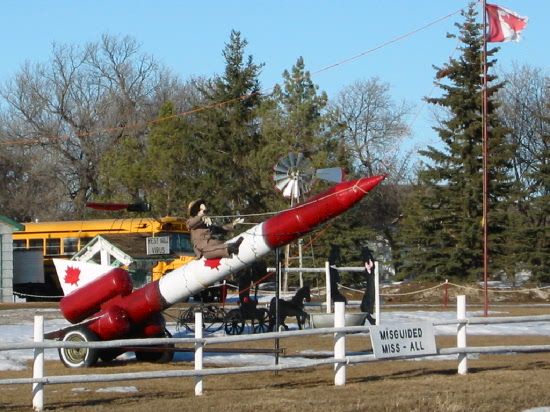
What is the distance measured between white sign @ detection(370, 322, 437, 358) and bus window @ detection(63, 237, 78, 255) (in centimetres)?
2992

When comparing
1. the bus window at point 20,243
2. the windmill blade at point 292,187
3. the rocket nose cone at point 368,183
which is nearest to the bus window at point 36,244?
the bus window at point 20,243

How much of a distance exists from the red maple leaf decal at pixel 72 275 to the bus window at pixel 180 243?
1960cm

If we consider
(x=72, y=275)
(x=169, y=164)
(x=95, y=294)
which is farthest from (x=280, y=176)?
(x=169, y=164)

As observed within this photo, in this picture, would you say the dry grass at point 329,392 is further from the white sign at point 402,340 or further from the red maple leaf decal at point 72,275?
the red maple leaf decal at point 72,275

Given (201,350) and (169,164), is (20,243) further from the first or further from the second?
(201,350)

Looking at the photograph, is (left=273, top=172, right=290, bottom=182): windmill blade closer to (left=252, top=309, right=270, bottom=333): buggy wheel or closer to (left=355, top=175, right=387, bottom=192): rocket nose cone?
(left=355, top=175, right=387, bottom=192): rocket nose cone

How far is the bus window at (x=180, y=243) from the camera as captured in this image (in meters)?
40.3

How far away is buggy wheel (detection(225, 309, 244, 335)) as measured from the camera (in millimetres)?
23375

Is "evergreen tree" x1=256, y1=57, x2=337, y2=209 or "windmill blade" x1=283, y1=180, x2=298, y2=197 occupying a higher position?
"evergreen tree" x1=256, y1=57, x2=337, y2=209

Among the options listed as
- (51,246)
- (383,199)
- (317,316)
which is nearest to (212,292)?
(51,246)

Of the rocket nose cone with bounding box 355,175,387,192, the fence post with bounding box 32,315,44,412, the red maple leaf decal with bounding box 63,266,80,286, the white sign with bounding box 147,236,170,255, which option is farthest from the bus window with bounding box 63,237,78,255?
the fence post with bounding box 32,315,44,412

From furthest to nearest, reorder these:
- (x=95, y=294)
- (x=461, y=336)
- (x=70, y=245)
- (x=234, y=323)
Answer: (x=70, y=245) → (x=234, y=323) → (x=95, y=294) → (x=461, y=336)

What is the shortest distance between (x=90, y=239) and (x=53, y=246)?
7.47ft

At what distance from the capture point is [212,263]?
18781 millimetres
